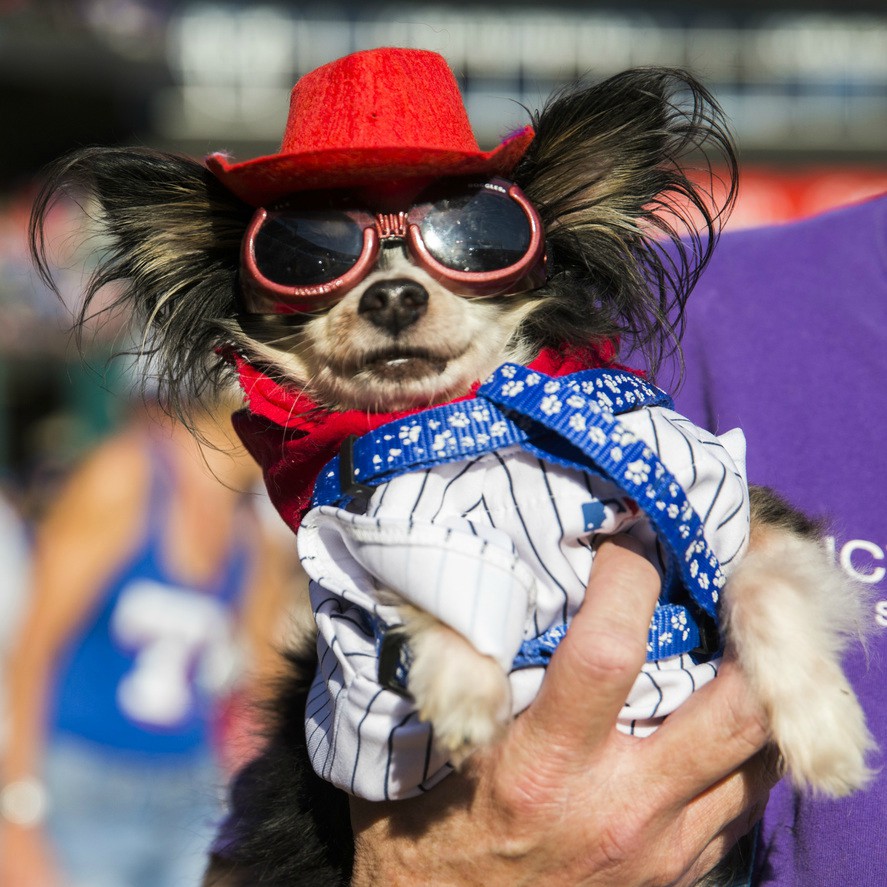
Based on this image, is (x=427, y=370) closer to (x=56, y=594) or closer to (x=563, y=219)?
(x=563, y=219)

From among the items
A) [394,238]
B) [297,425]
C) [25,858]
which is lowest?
[25,858]

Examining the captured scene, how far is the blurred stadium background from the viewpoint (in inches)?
476

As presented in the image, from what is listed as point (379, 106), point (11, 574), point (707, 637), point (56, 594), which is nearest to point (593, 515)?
point (707, 637)

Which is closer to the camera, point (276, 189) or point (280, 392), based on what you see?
point (276, 189)

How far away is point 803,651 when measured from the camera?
1.91 metres

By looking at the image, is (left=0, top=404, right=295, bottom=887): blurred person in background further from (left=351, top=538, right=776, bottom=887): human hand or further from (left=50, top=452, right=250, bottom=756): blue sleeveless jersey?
(left=351, top=538, right=776, bottom=887): human hand

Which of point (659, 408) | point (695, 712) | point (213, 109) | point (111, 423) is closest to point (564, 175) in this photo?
point (659, 408)

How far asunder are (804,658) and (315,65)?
578 inches

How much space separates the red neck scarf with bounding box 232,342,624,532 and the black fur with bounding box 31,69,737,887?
0.10 m

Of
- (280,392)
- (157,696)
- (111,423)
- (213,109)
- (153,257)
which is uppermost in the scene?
(153,257)

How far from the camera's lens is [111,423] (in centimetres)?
1079

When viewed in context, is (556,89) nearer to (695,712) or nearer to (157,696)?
(695,712)

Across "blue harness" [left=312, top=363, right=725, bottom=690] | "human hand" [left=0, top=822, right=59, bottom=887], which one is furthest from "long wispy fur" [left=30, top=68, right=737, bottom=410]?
"human hand" [left=0, top=822, right=59, bottom=887]

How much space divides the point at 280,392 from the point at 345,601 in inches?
22.1
